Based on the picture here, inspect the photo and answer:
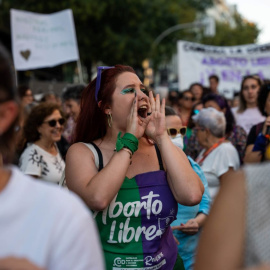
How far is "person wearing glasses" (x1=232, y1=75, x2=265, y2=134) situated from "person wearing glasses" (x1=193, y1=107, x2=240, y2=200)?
1933 mm

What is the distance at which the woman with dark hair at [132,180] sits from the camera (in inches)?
112

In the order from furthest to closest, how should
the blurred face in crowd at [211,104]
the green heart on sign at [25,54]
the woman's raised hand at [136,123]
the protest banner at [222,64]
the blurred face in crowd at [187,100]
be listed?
1. the protest banner at [222,64]
2. the green heart on sign at [25,54]
3. the blurred face in crowd at [187,100]
4. the blurred face in crowd at [211,104]
5. the woman's raised hand at [136,123]

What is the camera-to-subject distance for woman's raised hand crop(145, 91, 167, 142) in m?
3.10

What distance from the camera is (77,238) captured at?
58.9 inches

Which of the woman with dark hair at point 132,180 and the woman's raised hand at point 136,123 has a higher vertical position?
the woman's raised hand at point 136,123

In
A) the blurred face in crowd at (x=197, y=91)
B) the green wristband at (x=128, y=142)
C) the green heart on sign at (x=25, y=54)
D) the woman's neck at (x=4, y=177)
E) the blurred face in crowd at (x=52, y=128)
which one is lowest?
the blurred face in crowd at (x=197, y=91)

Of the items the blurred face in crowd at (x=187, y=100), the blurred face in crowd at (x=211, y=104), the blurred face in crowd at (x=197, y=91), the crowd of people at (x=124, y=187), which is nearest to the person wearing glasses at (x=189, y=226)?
the crowd of people at (x=124, y=187)

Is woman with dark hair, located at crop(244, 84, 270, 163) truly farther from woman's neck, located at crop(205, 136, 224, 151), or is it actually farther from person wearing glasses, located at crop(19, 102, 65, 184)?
person wearing glasses, located at crop(19, 102, 65, 184)

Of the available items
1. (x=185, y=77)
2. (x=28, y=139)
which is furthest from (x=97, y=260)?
(x=185, y=77)

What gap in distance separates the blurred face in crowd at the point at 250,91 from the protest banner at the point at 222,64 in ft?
14.0

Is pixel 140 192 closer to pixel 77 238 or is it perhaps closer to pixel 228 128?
pixel 77 238

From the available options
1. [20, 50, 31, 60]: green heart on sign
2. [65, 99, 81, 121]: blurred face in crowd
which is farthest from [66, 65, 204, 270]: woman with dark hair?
[20, 50, 31, 60]: green heart on sign

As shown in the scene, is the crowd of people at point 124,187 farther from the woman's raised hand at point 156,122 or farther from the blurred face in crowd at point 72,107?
the blurred face in crowd at point 72,107

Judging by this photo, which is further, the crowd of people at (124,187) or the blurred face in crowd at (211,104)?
the blurred face in crowd at (211,104)
